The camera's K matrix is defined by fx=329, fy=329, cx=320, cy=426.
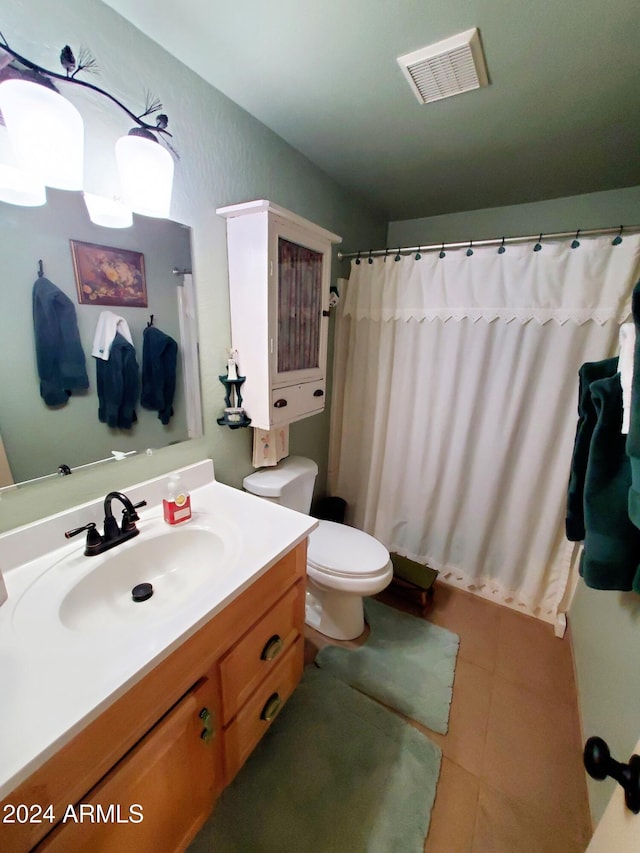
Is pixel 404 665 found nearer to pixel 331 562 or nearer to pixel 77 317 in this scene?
pixel 331 562

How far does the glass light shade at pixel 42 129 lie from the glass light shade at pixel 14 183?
0.09 ft

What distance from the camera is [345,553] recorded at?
1456 mm

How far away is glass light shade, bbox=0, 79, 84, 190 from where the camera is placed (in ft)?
2.10

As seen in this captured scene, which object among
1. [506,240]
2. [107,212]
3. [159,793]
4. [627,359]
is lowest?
[159,793]

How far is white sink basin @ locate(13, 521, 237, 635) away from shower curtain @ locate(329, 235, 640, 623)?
1.28m

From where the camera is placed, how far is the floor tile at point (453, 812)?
0.95 m

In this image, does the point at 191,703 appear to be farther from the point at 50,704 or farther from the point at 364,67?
the point at 364,67

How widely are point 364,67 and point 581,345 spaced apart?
1.32m

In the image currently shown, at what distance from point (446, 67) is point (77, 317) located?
128 centimetres

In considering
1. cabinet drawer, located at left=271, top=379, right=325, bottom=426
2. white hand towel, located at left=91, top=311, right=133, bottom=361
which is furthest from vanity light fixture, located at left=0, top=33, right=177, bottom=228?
cabinet drawer, located at left=271, top=379, right=325, bottom=426

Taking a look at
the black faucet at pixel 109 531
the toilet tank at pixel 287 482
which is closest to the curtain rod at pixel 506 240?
the toilet tank at pixel 287 482

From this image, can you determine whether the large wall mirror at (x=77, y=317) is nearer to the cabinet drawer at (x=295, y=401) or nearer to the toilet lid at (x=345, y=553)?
the cabinet drawer at (x=295, y=401)

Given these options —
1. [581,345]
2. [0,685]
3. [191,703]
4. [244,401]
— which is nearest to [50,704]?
[0,685]

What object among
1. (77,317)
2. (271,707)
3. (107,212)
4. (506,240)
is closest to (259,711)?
(271,707)
